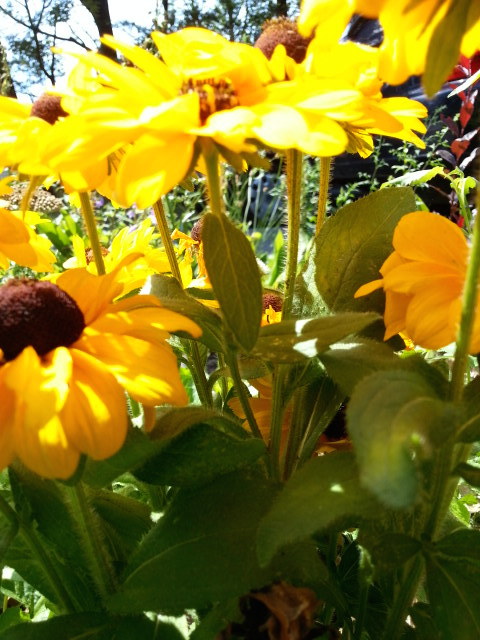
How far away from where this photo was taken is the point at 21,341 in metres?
0.42

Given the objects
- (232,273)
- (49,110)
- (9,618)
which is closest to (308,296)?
(232,273)

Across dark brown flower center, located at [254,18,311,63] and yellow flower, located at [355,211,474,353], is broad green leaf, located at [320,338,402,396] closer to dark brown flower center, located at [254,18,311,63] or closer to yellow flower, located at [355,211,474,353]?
yellow flower, located at [355,211,474,353]

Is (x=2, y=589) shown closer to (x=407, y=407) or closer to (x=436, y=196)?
(x=407, y=407)

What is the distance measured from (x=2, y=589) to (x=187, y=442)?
335 millimetres

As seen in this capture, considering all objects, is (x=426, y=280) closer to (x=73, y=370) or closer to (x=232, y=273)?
(x=232, y=273)

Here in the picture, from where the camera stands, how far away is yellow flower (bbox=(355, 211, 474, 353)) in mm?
441

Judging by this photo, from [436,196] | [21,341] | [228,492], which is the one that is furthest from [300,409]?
[436,196]

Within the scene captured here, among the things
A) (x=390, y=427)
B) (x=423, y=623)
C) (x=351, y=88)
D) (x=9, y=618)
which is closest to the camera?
(x=390, y=427)

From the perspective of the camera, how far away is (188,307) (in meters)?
0.47

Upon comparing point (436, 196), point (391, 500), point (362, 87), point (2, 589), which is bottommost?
point (436, 196)

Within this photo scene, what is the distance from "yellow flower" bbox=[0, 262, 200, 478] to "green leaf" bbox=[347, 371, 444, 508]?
118 mm

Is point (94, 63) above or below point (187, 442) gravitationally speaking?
above

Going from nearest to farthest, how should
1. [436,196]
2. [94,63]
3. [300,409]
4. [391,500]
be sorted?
1. [391,500]
2. [94,63]
3. [300,409]
4. [436,196]

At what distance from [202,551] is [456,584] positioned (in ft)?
0.54
